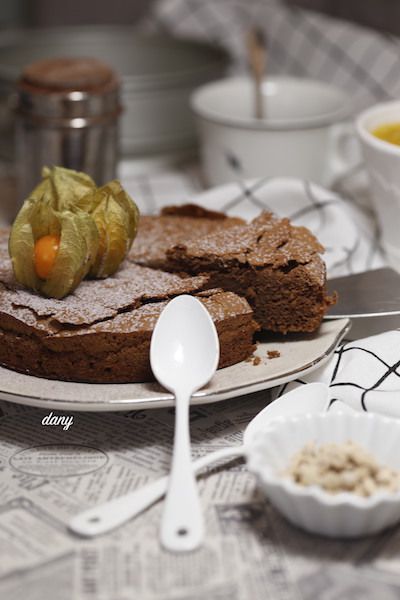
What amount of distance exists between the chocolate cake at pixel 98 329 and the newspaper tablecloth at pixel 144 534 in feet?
0.23

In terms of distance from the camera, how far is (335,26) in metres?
2.00

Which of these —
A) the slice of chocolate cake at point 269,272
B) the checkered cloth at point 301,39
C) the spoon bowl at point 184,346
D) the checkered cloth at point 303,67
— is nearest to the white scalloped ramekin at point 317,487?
the spoon bowl at point 184,346

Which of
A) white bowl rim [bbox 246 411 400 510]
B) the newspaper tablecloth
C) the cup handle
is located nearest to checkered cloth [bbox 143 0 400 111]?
the cup handle

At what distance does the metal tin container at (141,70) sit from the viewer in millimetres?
1756

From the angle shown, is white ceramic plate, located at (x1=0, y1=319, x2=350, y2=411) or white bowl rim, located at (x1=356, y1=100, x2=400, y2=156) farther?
white bowl rim, located at (x1=356, y1=100, x2=400, y2=156)

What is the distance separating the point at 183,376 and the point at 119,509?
18cm

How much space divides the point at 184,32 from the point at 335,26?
53 centimetres

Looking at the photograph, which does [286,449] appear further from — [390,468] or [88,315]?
[88,315]

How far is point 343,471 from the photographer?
76 cm

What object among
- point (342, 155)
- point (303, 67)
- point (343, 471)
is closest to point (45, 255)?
point (343, 471)

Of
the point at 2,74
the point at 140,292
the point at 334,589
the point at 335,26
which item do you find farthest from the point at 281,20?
the point at 334,589

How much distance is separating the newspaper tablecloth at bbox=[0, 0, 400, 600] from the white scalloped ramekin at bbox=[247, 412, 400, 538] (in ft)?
0.09

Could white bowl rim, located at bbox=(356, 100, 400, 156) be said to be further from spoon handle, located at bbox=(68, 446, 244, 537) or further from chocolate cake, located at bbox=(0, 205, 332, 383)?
spoon handle, located at bbox=(68, 446, 244, 537)

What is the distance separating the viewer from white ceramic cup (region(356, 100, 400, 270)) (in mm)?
1292
